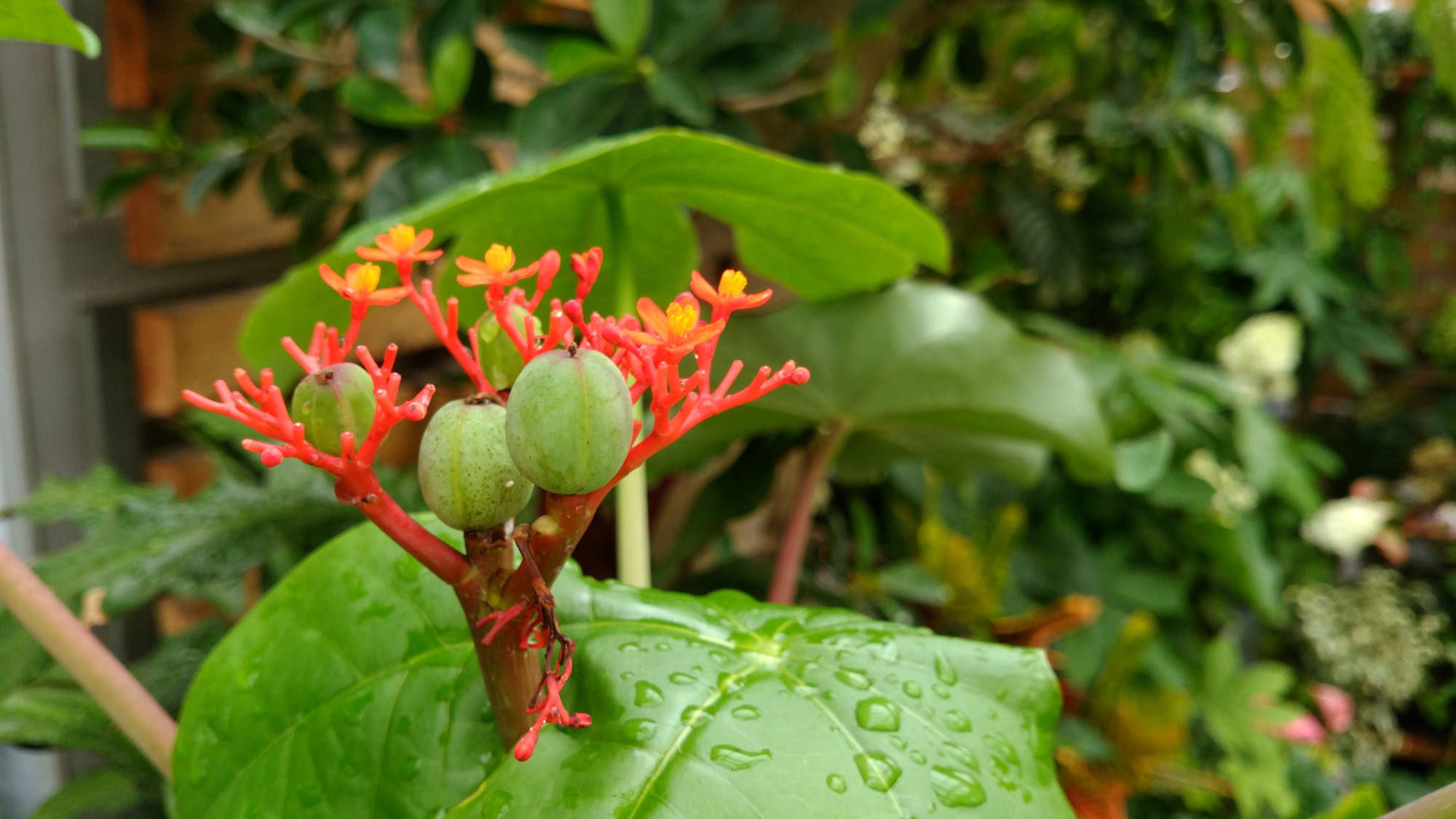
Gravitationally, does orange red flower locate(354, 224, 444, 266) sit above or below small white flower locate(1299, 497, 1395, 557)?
above

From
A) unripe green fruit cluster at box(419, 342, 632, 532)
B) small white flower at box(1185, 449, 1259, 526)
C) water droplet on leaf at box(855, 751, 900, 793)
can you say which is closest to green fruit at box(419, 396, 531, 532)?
unripe green fruit cluster at box(419, 342, 632, 532)

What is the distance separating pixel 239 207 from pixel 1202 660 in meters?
1.32

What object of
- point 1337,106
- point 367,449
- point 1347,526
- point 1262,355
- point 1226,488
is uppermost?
point 1337,106

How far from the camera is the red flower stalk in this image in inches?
7.5

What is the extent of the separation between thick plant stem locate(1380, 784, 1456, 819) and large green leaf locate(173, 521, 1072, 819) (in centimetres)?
8

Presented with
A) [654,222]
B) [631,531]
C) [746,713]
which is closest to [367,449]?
[746,713]

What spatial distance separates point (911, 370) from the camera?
623mm

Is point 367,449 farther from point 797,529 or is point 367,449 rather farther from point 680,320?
point 797,529

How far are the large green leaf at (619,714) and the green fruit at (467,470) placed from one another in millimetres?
73

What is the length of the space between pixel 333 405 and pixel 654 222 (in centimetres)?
34

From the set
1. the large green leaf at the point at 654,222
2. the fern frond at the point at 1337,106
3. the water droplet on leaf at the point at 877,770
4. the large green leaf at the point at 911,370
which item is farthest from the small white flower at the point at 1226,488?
the water droplet on leaf at the point at 877,770

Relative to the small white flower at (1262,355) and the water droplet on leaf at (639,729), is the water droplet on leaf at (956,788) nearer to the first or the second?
the water droplet on leaf at (639,729)

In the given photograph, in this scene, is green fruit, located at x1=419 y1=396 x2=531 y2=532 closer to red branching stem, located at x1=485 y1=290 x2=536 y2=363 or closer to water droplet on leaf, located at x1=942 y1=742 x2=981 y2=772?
red branching stem, located at x1=485 y1=290 x2=536 y2=363

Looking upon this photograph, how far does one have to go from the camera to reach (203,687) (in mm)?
283
